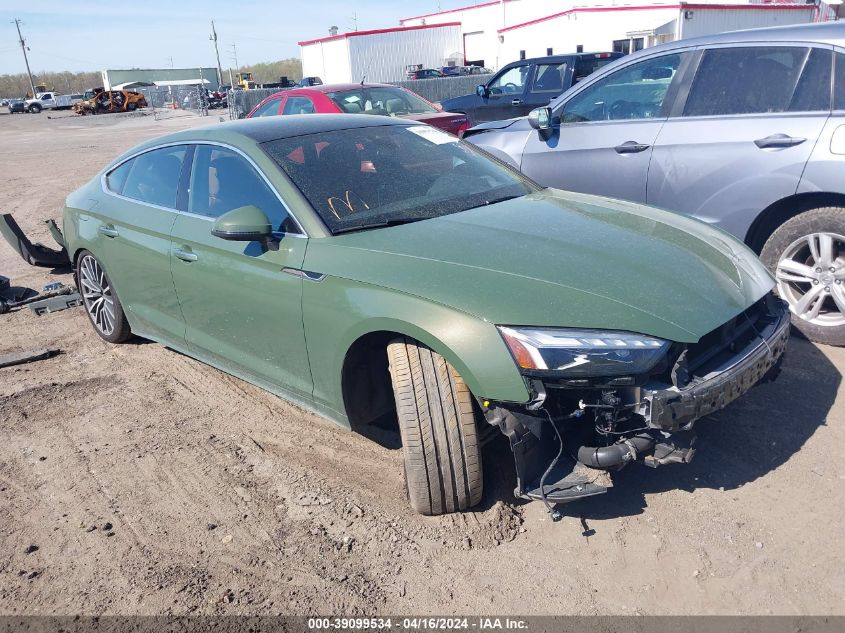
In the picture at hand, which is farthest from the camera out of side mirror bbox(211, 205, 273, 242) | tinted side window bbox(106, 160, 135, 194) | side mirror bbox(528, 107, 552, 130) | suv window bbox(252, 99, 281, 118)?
suv window bbox(252, 99, 281, 118)

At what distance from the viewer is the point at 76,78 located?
11050 cm

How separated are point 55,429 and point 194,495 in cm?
130

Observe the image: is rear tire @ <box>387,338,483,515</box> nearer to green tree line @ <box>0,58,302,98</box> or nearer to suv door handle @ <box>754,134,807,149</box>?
suv door handle @ <box>754,134,807,149</box>

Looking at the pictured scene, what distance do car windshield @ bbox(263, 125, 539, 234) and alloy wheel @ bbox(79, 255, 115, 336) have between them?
211cm

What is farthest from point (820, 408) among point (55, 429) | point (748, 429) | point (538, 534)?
point (55, 429)

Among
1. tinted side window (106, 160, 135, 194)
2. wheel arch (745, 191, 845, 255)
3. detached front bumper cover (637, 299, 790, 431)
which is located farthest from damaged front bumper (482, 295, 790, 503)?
tinted side window (106, 160, 135, 194)

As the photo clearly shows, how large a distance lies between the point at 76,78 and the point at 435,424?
Result: 124411 mm

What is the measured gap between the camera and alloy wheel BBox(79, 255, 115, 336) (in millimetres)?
5262

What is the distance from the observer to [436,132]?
15.0ft

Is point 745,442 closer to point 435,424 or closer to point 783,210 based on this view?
point 435,424

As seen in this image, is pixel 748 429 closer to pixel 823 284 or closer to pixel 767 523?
pixel 767 523

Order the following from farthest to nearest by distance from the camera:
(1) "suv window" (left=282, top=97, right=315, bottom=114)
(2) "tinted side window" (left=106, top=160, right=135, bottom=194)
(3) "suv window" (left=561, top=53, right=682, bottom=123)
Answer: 1. (1) "suv window" (left=282, top=97, right=315, bottom=114)
2. (3) "suv window" (left=561, top=53, right=682, bottom=123)
3. (2) "tinted side window" (left=106, top=160, right=135, bottom=194)

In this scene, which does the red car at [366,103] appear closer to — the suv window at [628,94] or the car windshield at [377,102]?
the car windshield at [377,102]

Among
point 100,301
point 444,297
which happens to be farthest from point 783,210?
point 100,301
